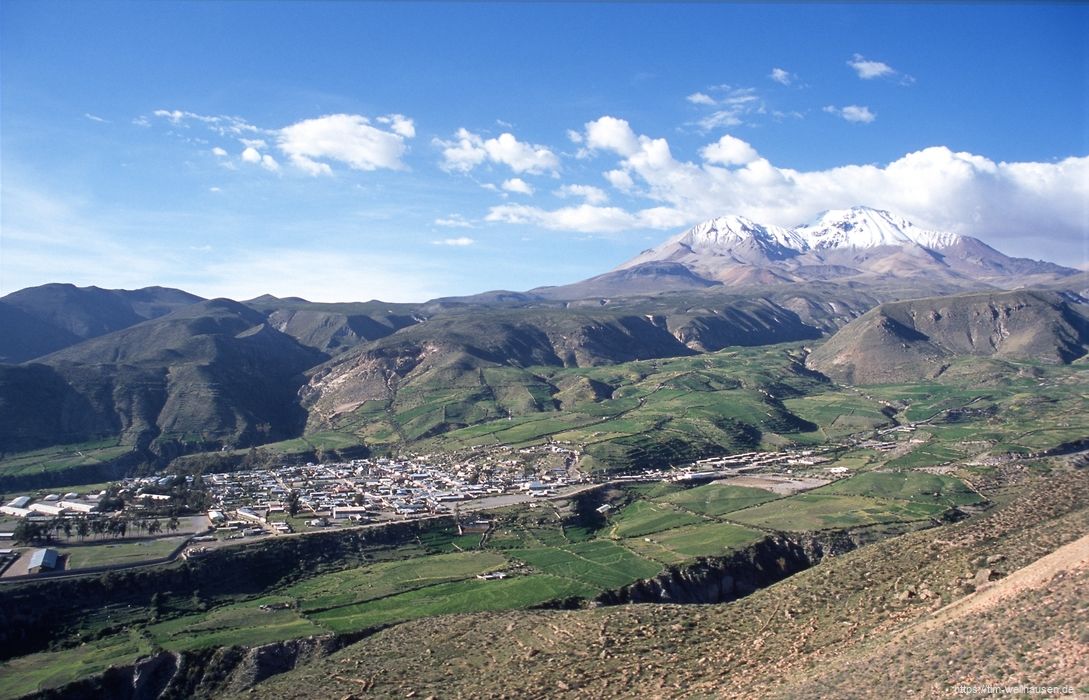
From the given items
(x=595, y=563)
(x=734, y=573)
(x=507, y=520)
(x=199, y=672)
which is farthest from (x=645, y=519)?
(x=199, y=672)

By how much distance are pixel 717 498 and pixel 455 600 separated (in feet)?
143

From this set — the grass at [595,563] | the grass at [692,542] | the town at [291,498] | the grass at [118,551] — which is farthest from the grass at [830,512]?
the grass at [118,551]

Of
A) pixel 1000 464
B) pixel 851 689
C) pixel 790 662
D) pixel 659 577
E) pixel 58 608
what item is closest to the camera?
pixel 851 689

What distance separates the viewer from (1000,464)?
9706 centimetres

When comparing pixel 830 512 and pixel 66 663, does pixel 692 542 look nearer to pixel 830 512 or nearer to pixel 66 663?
pixel 830 512

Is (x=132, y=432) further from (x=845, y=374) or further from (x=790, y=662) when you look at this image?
(x=845, y=374)

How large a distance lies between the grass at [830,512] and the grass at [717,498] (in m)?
2.41

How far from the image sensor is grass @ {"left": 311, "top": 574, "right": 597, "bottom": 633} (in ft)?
177

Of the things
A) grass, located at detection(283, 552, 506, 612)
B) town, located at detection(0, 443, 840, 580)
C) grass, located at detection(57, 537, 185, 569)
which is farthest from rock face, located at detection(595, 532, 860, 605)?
grass, located at detection(57, 537, 185, 569)

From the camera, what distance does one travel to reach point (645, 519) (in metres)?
83.7

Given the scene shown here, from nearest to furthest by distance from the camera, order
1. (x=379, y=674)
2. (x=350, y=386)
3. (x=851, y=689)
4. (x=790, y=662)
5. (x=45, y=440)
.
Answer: (x=851, y=689) → (x=790, y=662) → (x=379, y=674) → (x=45, y=440) → (x=350, y=386)

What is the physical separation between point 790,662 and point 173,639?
4194cm

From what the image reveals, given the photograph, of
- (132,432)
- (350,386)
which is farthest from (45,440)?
(350,386)

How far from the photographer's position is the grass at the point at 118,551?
6462 cm
